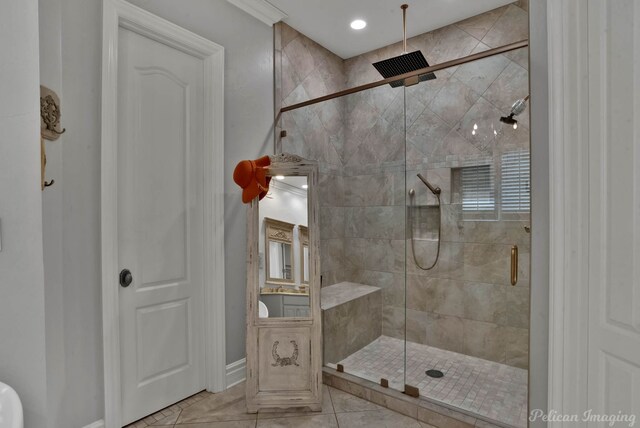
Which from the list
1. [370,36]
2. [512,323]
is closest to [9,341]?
[512,323]

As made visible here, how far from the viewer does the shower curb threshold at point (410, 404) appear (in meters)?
1.83

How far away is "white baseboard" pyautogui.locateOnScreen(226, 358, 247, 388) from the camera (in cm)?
234

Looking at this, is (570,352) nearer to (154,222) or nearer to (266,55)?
(154,222)

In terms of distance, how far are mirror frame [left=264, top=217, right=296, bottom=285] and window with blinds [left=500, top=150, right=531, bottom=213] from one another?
159 cm

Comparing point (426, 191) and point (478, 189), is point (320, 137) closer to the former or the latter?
point (426, 191)

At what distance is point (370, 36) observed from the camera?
3.18 m

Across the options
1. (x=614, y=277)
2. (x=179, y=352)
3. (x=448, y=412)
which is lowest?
(x=448, y=412)

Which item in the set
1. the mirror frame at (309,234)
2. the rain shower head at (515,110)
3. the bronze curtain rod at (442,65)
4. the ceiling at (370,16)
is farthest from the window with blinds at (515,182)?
the mirror frame at (309,234)

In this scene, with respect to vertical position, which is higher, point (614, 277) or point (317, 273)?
point (614, 277)

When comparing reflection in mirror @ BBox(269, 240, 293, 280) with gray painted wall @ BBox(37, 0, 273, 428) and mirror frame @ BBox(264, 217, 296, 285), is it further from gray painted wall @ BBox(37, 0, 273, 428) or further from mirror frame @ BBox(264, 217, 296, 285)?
gray painted wall @ BBox(37, 0, 273, 428)

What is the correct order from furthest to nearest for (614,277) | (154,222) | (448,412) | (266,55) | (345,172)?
(345,172), (266,55), (154,222), (448,412), (614,277)

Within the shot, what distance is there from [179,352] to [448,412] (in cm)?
168

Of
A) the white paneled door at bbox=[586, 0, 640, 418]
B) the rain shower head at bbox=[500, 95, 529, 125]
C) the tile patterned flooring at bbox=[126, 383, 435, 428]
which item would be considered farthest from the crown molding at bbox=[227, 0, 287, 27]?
the tile patterned flooring at bbox=[126, 383, 435, 428]

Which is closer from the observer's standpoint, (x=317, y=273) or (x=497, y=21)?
(x=317, y=273)
